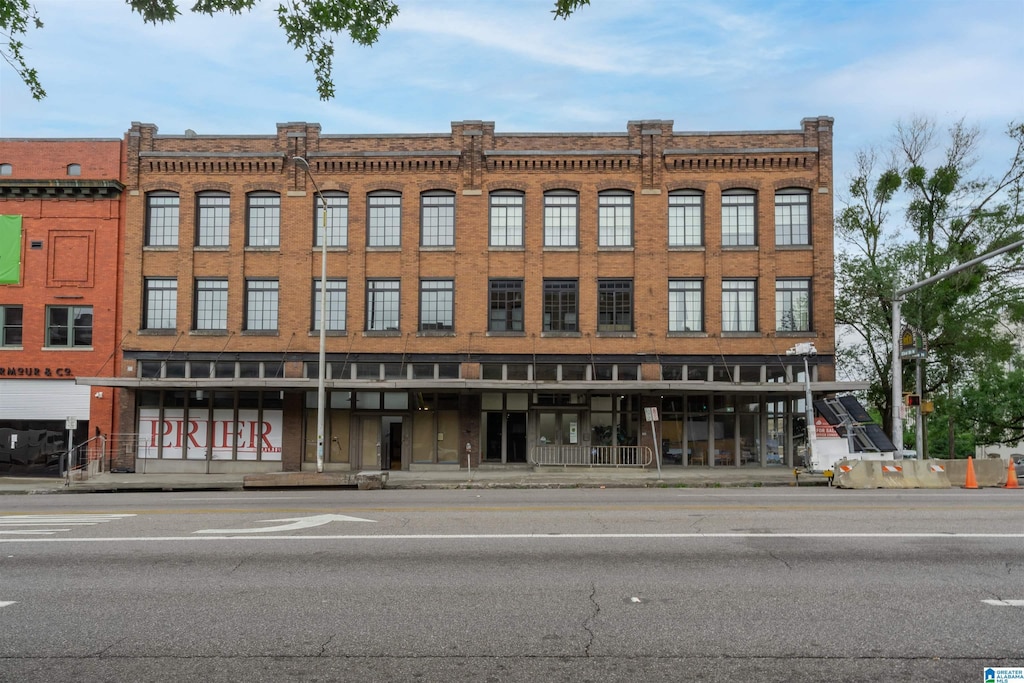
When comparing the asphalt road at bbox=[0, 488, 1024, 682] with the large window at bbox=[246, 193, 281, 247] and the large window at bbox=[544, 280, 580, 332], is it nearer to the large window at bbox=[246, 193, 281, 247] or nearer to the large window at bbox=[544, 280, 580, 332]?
the large window at bbox=[544, 280, 580, 332]

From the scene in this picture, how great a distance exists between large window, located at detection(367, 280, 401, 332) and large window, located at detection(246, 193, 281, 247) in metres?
4.16

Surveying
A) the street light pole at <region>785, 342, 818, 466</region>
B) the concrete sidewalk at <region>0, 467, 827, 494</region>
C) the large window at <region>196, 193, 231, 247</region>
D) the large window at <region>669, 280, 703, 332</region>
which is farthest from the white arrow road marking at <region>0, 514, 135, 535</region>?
the large window at <region>669, 280, 703, 332</region>

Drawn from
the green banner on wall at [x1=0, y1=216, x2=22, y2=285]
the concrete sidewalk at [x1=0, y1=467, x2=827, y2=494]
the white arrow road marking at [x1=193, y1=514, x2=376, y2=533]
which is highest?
the green banner on wall at [x1=0, y1=216, x2=22, y2=285]

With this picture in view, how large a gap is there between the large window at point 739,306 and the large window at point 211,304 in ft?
61.2

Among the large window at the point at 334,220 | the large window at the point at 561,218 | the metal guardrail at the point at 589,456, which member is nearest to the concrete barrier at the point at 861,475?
the metal guardrail at the point at 589,456

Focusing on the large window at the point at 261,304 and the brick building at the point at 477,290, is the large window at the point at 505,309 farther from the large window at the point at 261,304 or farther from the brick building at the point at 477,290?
the large window at the point at 261,304

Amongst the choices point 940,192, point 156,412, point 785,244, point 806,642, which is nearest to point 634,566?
point 806,642

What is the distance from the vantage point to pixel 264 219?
3009 centimetres

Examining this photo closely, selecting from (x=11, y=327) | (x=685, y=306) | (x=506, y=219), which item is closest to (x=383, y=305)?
(x=506, y=219)

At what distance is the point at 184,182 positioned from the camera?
98.2 feet

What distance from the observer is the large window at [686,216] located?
97.4 feet

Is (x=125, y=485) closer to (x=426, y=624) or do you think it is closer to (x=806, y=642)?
(x=426, y=624)

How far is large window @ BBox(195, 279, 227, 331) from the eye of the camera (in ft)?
97.8

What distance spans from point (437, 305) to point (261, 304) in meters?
6.63
